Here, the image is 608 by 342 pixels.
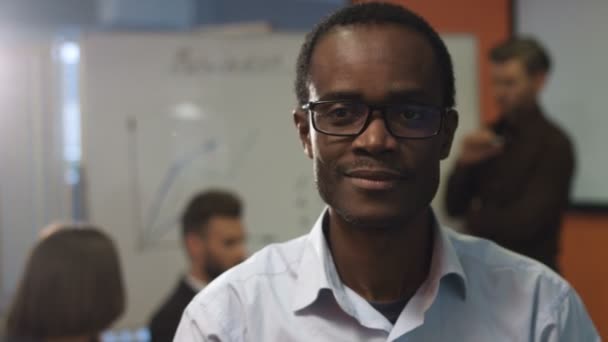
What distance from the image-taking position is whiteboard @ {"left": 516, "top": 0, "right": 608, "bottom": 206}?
8.53 ft

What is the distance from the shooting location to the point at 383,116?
2.87ft

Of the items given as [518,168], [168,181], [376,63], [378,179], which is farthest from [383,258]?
[168,181]

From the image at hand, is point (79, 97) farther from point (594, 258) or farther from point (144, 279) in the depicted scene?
point (594, 258)

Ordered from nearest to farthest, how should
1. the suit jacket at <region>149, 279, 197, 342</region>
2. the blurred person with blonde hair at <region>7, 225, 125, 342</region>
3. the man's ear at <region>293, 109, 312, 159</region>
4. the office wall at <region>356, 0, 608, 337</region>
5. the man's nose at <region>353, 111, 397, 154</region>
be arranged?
1. the man's nose at <region>353, 111, 397, 154</region>
2. the man's ear at <region>293, 109, 312, 159</region>
3. the blurred person with blonde hair at <region>7, 225, 125, 342</region>
4. the suit jacket at <region>149, 279, 197, 342</region>
5. the office wall at <region>356, 0, 608, 337</region>

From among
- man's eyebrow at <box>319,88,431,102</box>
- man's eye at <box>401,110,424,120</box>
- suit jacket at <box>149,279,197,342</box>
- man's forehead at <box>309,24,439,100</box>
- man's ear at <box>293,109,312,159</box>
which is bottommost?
suit jacket at <box>149,279,197,342</box>

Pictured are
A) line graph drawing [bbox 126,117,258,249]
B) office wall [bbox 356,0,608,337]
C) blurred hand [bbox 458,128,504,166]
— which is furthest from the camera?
line graph drawing [bbox 126,117,258,249]

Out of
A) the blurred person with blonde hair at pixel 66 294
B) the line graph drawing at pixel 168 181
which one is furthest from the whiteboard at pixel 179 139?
the blurred person with blonde hair at pixel 66 294

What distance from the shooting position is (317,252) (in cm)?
100

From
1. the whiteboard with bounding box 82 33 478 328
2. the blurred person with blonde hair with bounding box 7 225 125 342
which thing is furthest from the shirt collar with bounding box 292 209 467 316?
the whiteboard with bounding box 82 33 478 328

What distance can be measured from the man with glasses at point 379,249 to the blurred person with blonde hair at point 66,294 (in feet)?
2.57

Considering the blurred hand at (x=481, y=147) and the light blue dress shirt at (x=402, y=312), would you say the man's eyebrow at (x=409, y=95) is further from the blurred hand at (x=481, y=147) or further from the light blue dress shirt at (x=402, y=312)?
the blurred hand at (x=481, y=147)

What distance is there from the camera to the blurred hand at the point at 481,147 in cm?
243

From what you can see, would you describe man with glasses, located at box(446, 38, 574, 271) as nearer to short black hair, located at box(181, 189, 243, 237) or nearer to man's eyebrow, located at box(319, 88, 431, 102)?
short black hair, located at box(181, 189, 243, 237)

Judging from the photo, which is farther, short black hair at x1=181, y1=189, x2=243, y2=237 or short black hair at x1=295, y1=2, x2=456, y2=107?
short black hair at x1=181, y1=189, x2=243, y2=237
